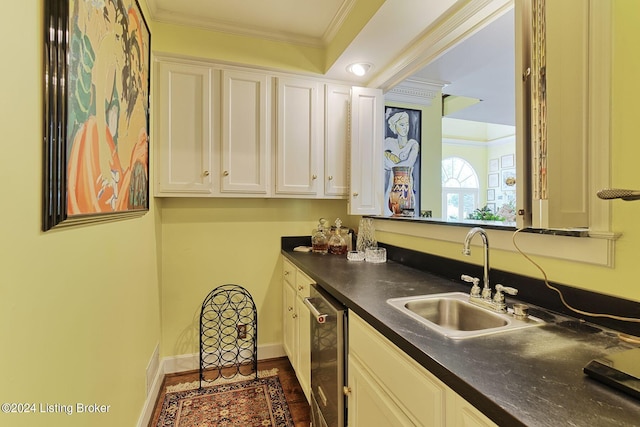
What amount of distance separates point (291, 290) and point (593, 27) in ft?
6.61

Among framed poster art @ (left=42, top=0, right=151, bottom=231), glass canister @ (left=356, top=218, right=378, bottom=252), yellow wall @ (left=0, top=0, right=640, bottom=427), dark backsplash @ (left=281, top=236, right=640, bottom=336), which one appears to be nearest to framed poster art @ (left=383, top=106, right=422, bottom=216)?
glass canister @ (left=356, top=218, right=378, bottom=252)

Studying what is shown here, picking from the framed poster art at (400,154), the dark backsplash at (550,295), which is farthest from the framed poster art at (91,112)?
the framed poster art at (400,154)

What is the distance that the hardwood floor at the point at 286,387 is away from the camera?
181 centimetres

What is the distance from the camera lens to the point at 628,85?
0.87 meters

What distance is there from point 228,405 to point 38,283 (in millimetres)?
1618

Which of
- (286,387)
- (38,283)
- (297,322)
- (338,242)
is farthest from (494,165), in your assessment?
(38,283)

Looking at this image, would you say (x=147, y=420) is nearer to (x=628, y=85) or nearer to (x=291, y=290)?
(x=291, y=290)

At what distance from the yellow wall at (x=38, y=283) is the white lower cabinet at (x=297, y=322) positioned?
3.08 ft

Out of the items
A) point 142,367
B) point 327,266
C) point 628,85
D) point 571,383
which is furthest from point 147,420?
point 628,85

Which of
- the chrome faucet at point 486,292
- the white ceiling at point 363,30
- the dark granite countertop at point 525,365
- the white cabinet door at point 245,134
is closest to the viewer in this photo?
the dark granite countertop at point 525,365

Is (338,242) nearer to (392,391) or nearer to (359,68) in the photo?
(359,68)

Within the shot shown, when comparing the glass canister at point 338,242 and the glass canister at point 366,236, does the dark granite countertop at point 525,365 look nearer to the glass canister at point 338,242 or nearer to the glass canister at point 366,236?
the glass canister at point 366,236

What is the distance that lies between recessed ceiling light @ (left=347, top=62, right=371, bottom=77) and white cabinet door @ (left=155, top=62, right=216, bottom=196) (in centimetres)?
101

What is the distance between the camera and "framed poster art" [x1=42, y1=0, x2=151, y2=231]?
29.7 inches
